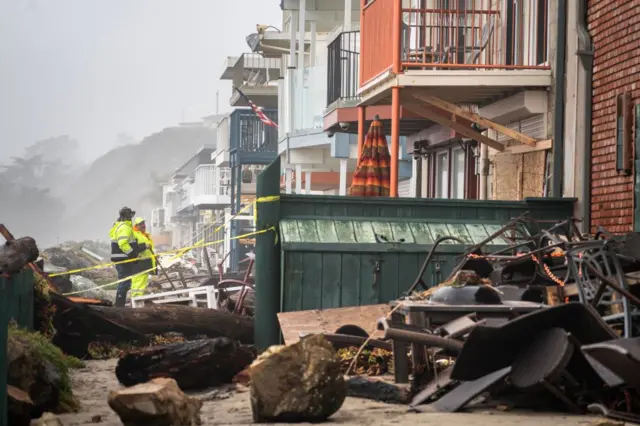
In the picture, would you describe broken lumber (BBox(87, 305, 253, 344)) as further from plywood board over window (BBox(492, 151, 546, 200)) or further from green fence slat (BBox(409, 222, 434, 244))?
plywood board over window (BBox(492, 151, 546, 200))

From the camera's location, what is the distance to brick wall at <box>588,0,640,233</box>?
12.4m

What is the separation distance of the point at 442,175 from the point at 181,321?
27.2 ft

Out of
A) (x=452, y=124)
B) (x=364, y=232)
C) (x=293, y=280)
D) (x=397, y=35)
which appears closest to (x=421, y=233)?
(x=364, y=232)

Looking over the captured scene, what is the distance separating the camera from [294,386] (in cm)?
792

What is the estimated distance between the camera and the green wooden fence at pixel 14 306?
284 inches

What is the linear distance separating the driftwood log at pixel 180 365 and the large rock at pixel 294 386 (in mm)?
2875

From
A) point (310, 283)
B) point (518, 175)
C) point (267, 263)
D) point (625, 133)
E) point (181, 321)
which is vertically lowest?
point (181, 321)

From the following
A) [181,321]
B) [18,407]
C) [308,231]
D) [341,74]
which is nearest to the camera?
[18,407]

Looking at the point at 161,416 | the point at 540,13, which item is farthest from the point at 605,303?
the point at 540,13

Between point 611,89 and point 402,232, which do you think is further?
point 402,232

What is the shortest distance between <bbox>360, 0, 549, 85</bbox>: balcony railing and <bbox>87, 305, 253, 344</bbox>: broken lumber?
3.61m

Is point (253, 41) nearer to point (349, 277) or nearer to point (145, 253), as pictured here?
point (145, 253)

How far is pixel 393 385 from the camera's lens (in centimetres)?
888

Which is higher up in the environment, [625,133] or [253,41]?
[253,41]
